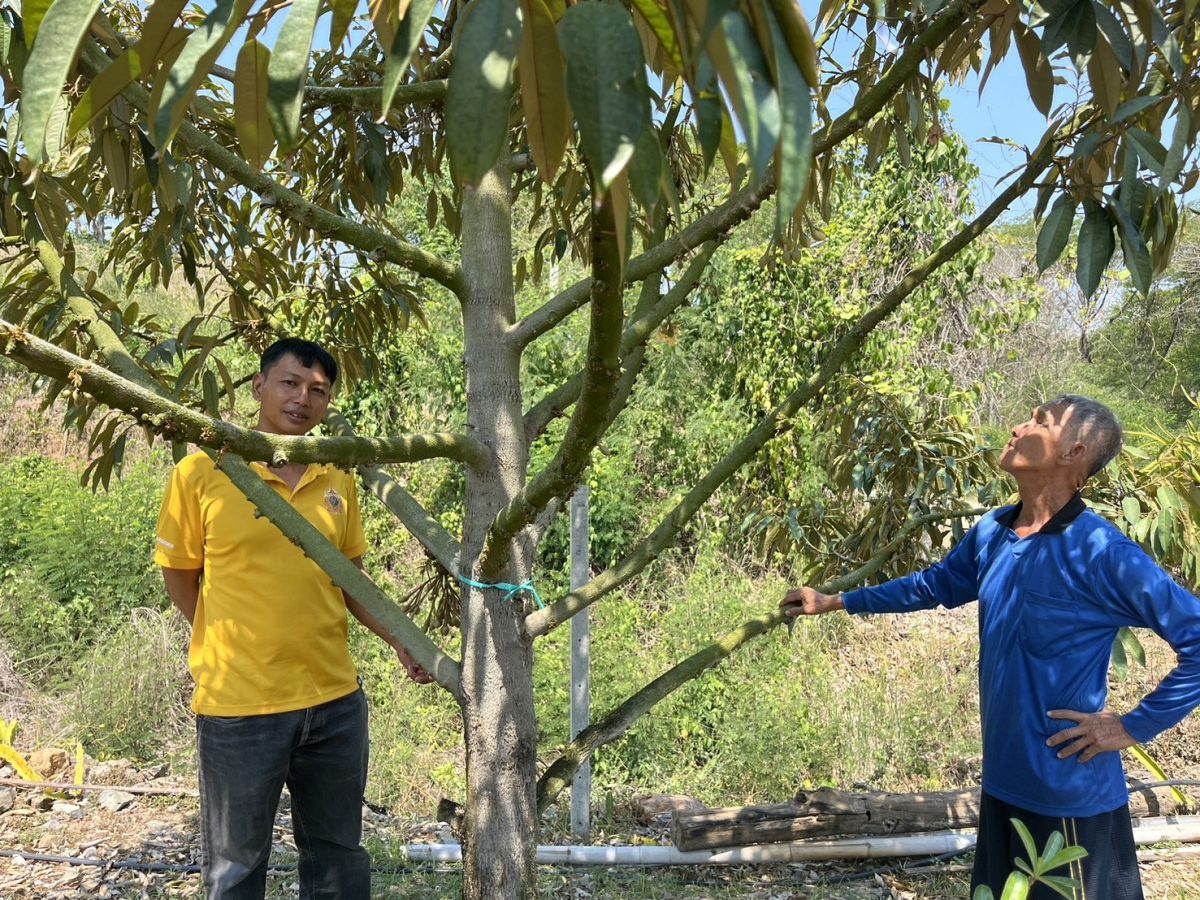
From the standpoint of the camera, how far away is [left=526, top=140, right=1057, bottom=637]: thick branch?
5.39ft

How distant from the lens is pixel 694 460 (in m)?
→ 6.57

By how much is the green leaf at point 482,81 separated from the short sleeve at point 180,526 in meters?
1.89

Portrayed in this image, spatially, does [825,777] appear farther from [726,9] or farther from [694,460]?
[726,9]

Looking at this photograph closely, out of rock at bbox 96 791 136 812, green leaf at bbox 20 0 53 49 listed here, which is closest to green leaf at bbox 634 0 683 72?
green leaf at bbox 20 0 53 49

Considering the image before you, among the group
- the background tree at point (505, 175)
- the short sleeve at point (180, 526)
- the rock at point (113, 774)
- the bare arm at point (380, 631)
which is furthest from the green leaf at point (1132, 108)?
the rock at point (113, 774)

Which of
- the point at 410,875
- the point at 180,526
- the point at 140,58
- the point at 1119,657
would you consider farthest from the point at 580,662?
the point at 140,58

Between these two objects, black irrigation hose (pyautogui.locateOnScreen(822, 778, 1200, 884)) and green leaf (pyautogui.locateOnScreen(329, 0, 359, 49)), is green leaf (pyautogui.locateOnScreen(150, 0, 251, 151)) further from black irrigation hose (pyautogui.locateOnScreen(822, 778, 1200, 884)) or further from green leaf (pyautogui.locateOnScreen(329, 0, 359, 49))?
black irrigation hose (pyautogui.locateOnScreen(822, 778, 1200, 884))

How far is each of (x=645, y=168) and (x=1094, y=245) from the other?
3.36 ft

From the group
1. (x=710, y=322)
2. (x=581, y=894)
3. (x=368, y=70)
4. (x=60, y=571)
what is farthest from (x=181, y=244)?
(x=710, y=322)

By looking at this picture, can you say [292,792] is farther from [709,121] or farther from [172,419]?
[709,121]

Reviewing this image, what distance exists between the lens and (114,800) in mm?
3869

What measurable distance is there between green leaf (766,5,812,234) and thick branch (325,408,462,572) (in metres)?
1.27

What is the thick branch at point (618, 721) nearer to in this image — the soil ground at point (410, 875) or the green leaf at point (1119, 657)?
the green leaf at point (1119, 657)

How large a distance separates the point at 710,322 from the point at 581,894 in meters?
4.39
